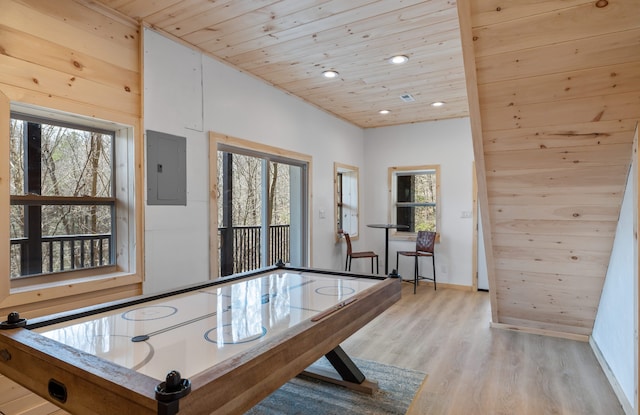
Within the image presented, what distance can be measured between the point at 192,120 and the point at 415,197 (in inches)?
162

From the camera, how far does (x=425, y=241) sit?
578 centimetres

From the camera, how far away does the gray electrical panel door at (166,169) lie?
2.90 m

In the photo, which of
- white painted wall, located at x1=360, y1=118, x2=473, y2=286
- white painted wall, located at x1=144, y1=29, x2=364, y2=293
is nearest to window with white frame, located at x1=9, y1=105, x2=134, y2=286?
white painted wall, located at x1=144, y1=29, x2=364, y2=293

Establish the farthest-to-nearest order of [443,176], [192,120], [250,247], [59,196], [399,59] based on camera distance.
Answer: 1. [443,176]
2. [250,247]
3. [399,59]
4. [192,120]
5. [59,196]

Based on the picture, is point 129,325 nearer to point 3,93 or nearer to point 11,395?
point 11,395

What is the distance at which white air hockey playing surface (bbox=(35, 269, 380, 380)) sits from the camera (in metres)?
1.30

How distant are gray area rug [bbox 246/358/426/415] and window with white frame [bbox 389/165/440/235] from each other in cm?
364

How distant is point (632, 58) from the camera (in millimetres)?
1796

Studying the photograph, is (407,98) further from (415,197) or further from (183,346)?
(183,346)

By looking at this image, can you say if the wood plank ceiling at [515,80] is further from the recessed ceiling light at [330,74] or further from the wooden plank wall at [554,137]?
the recessed ceiling light at [330,74]

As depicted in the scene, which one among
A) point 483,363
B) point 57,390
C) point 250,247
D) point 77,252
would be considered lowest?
point 483,363

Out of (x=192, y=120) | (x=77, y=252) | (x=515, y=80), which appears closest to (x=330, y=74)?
(x=192, y=120)

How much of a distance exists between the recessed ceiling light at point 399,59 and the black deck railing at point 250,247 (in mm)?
2238

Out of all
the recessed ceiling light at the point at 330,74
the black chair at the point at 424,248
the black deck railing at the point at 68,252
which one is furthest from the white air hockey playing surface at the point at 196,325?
the black chair at the point at 424,248
